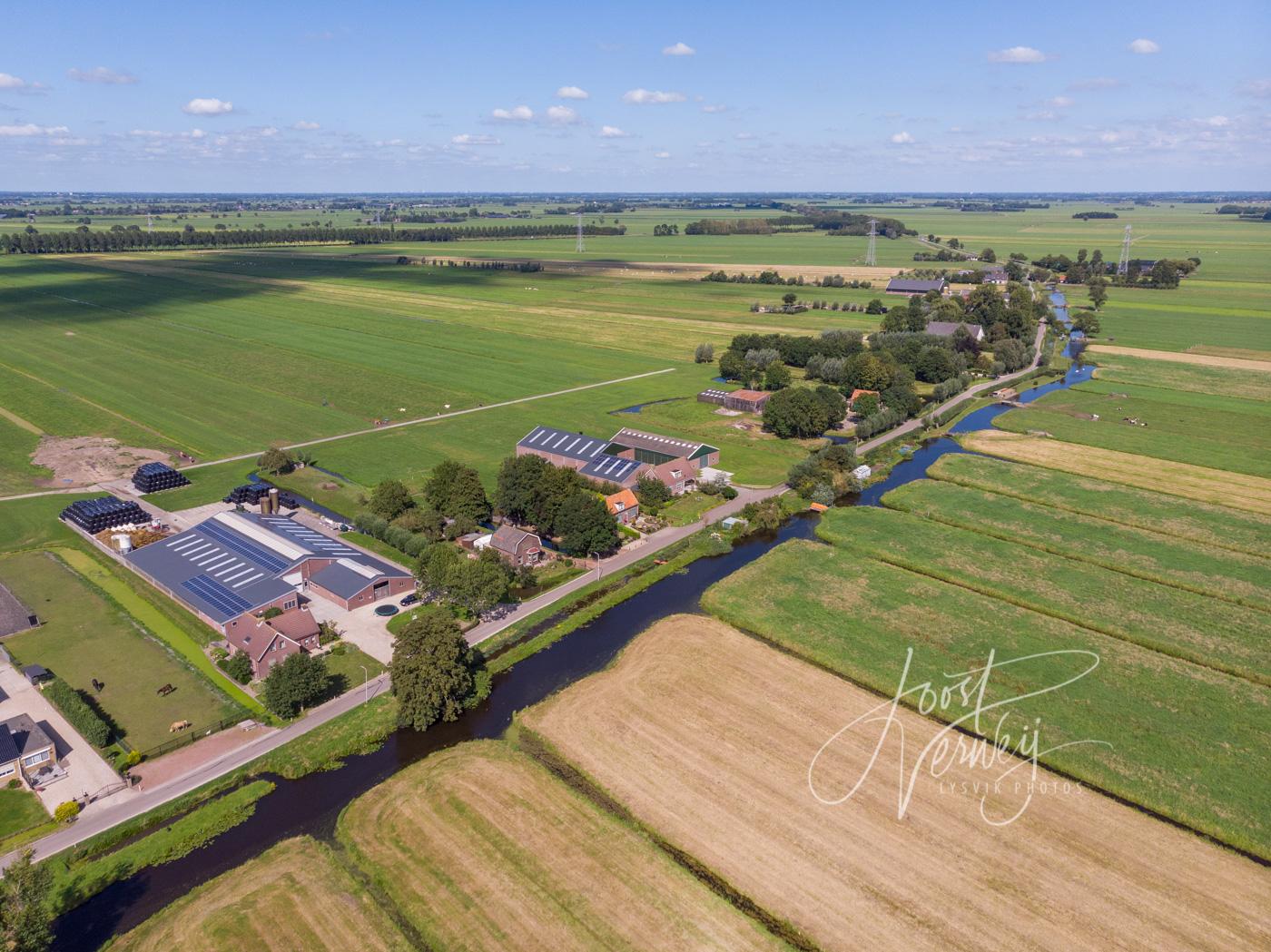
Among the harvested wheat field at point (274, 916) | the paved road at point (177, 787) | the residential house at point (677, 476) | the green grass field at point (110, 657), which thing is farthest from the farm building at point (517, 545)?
the harvested wheat field at point (274, 916)

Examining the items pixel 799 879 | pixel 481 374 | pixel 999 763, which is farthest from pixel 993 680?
pixel 481 374

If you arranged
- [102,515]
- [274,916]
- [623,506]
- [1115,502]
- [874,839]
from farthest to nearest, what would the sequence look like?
[1115,502] → [623,506] → [102,515] → [874,839] → [274,916]

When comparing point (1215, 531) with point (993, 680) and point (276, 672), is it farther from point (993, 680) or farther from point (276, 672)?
point (276, 672)

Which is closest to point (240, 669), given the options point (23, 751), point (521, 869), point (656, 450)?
point (23, 751)

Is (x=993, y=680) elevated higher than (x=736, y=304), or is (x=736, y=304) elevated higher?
(x=736, y=304)

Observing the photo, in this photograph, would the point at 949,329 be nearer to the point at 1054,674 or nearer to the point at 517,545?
the point at 1054,674

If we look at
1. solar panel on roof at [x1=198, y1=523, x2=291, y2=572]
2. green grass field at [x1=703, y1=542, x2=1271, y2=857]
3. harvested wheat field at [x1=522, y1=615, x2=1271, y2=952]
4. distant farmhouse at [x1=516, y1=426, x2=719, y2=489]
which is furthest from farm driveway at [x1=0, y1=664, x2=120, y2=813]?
distant farmhouse at [x1=516, y1=426, x2=719, y2=489]
